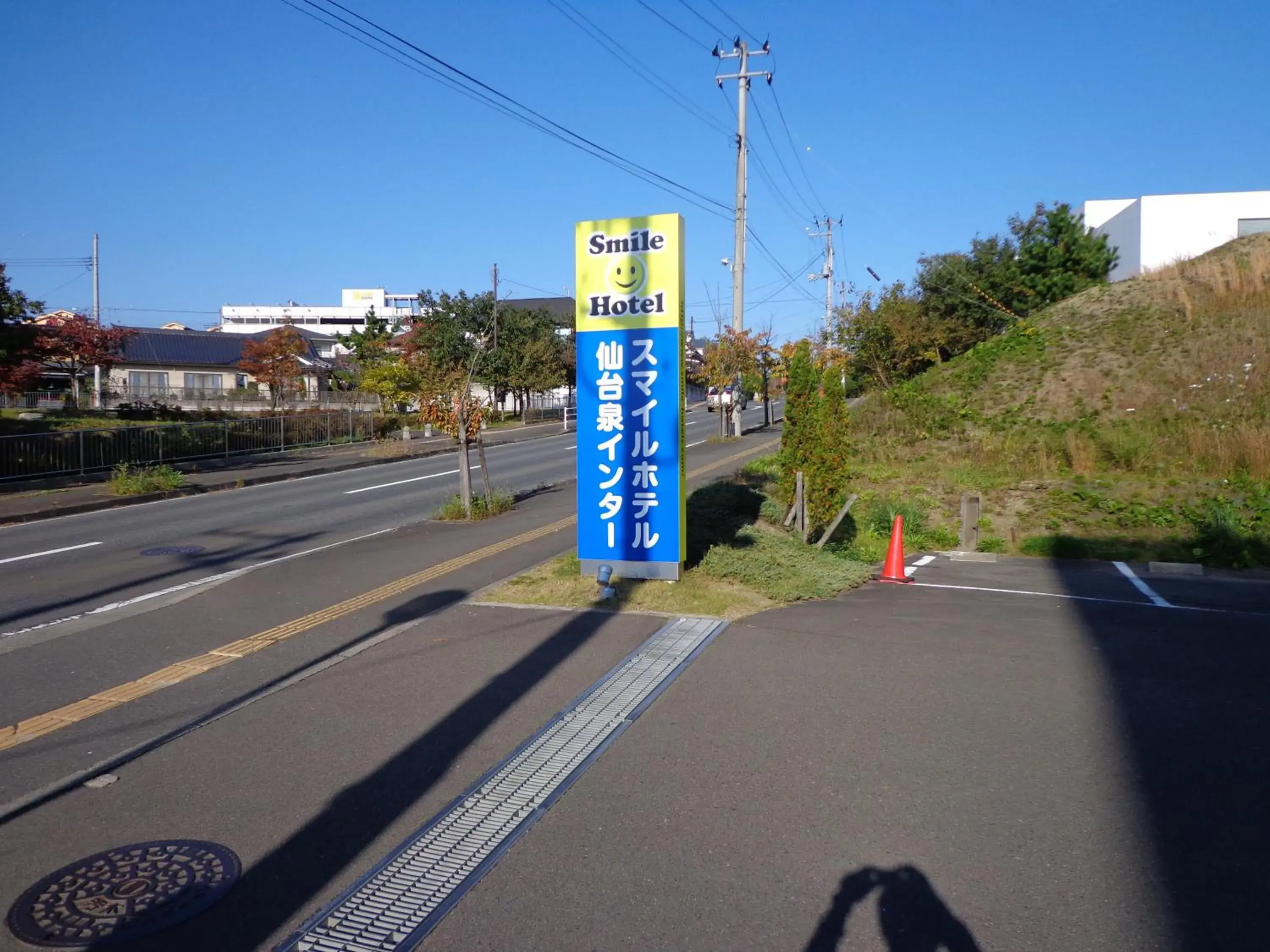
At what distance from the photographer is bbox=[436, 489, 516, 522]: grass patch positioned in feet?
53.2

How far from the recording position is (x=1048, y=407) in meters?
22.3

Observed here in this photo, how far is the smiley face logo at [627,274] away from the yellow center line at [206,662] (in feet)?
12.2

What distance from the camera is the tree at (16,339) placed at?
69.2ft

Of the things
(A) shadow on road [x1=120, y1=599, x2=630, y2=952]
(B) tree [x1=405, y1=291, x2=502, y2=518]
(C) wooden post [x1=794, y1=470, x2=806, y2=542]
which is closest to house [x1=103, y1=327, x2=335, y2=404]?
(B) tree [x1=405, y1=291, x2=502, y2=518]

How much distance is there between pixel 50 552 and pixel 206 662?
7809 mm

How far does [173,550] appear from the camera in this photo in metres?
13.6

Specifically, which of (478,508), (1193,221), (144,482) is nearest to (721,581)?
(478,508)

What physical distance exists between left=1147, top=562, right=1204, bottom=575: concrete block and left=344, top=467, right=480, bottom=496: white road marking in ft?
49.3

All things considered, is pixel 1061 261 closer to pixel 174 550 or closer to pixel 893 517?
pixel 893 517

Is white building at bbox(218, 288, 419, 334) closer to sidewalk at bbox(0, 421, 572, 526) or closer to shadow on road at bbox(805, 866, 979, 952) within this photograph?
sidewalk at bbox(0, 421, 572, 526)

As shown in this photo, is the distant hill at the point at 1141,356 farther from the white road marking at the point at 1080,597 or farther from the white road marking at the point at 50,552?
the white road marking at the point at 50,552

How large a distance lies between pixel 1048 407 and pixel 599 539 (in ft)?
52.4

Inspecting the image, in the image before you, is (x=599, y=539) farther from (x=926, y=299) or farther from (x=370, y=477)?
(x=926, y=299)

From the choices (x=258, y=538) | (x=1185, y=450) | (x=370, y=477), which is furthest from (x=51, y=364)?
(x=1185, y=450)
